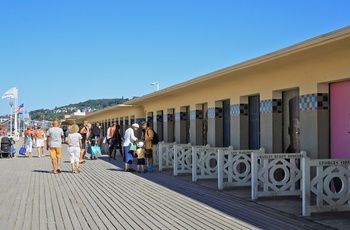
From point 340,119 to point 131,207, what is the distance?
432 centimetres

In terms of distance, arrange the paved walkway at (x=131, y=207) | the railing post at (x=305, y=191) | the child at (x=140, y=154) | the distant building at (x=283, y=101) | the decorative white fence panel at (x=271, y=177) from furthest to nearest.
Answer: the child at (x=140, y=154)
the distant building at (x=283, y=101)
the decorative white fence panel at (x=271, y=177)
the railing post at (x=305, y=191)
the paved walkway at (x=131, y=207)

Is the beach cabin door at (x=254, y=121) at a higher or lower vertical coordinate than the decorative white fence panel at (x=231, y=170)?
higher

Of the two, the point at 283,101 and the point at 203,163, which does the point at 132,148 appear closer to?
the point at 203,163

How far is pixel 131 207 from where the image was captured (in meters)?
7.79

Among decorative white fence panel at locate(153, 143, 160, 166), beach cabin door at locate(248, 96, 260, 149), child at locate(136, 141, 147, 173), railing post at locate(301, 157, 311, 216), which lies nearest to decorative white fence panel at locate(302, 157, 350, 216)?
railing post at locate(301, 157, 311, 216)

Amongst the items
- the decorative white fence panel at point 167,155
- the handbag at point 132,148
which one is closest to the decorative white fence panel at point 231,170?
the handbag at point 132,148

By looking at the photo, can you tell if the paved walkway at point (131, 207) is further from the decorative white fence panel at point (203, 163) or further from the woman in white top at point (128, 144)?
the woman in white top at point (128, 144)

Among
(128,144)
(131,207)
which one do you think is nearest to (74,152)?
(128,144)

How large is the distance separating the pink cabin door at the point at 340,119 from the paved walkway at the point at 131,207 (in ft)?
6.45

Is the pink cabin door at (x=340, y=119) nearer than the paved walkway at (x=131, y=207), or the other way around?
the paved walkway at (x=131, y=207)

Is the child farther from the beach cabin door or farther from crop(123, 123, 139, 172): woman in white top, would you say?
the beach cabin door

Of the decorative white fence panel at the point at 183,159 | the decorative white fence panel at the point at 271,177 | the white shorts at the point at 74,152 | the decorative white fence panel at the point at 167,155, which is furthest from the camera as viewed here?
the decorative white fence panel at the point at 167,155

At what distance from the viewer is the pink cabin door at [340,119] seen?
861 centimetres

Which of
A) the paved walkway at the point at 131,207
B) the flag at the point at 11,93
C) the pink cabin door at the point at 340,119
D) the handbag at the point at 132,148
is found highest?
the flag at the point at 11,93
